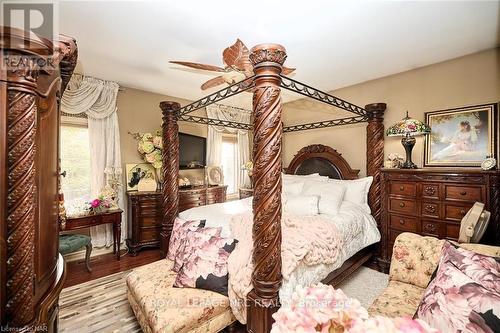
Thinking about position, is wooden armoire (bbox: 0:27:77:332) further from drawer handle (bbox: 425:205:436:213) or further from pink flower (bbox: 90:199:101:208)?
drawer handle (bbox: 425:205:436:213)

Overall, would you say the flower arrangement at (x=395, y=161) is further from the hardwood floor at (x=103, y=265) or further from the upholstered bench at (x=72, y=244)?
the upholstered bench at (x=72, y=244)

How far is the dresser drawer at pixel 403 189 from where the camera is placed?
8.29ft

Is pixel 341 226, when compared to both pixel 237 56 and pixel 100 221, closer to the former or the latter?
pixel 237 56

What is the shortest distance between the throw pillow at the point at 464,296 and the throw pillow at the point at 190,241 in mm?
1531

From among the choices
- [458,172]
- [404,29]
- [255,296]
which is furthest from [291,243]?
[404,29]

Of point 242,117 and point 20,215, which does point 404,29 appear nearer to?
point 20,215

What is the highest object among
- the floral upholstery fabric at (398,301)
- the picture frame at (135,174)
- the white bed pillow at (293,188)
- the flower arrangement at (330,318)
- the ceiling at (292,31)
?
the ceiling at (292,31)

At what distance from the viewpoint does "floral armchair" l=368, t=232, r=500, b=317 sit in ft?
4.60

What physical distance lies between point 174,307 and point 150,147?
2761 millimetres

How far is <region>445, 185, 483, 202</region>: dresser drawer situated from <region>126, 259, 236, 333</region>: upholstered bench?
243 cm

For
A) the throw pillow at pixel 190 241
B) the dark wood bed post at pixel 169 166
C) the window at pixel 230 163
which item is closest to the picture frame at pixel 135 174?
the dark wood bed post at pixel 169 166

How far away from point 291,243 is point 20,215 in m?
1.58

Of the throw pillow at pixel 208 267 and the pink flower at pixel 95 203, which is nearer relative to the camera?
the throw pillow at pixel 208 267

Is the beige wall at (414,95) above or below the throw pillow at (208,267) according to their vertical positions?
above
